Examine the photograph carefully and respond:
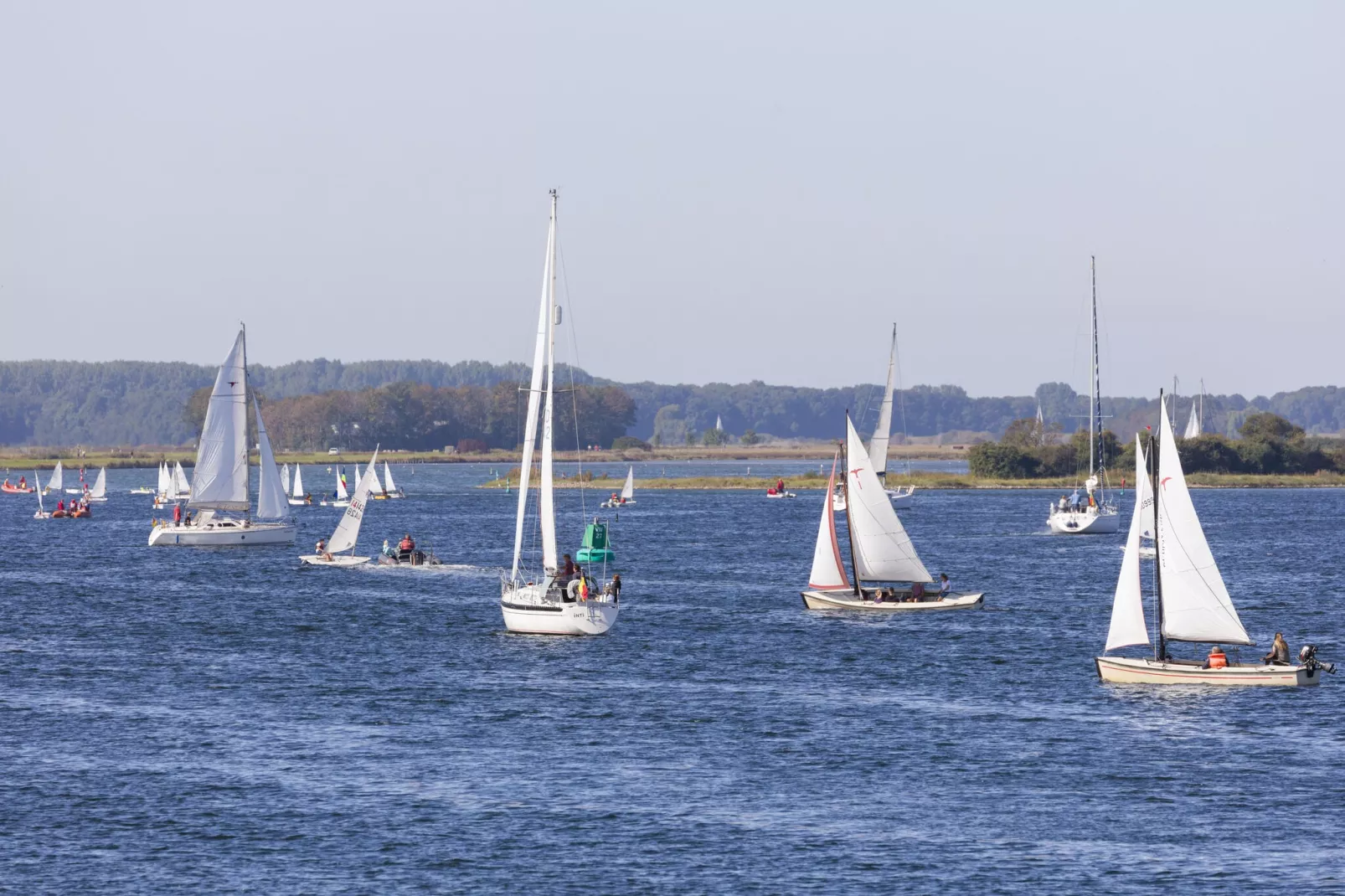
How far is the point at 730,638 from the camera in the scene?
74562mm

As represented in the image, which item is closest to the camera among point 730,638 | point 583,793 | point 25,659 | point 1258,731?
point 583,793

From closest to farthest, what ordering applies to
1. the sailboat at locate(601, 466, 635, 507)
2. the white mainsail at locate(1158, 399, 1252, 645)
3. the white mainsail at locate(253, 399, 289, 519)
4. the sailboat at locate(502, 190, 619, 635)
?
the white mainsail at locate(1158, 399, 1252, 645)
the sailboat at locate(502, 190, 619, 635)
the white mainsail at locate(253, 399, 289, 519)
the sailboat at locate(601, 466, 635, 507)

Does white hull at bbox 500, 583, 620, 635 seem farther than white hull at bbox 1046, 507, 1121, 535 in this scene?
No

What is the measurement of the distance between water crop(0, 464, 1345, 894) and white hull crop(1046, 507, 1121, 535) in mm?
50524

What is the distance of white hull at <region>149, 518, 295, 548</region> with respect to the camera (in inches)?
4975

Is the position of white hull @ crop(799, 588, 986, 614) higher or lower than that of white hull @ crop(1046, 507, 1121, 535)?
lower

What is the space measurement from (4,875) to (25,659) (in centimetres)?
3354

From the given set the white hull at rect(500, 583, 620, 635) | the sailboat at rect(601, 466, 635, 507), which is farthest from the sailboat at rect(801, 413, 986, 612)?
the sailboat at rect(601, 466, 635, 507)

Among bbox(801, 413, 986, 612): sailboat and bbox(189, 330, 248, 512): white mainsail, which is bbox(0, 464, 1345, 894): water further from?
bbox(189, 330, 248, 512): white mainsail

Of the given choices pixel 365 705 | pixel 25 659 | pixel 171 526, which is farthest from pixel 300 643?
pixel 171 526

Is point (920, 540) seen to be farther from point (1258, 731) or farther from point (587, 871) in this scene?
point (587, 871)

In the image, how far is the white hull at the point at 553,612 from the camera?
2773 inches

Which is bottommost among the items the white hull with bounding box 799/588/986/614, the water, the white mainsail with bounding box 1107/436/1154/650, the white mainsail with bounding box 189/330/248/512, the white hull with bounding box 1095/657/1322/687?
the water

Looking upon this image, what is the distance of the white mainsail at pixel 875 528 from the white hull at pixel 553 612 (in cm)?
1491
